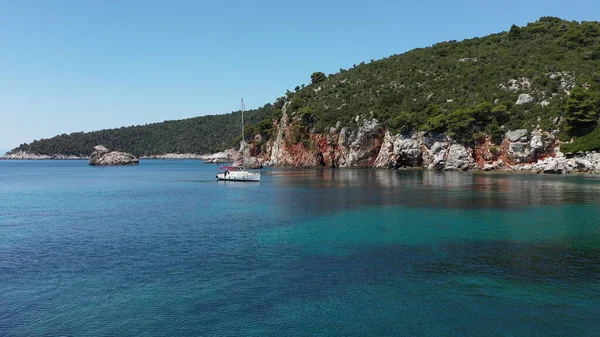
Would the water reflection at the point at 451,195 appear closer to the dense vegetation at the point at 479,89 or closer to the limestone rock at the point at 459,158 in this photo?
the dense vegetation at the point at 479,89

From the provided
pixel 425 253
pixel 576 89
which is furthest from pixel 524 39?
pixel 425 253

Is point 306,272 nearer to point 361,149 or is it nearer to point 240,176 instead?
point 240,176

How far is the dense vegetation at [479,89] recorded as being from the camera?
84.8 m

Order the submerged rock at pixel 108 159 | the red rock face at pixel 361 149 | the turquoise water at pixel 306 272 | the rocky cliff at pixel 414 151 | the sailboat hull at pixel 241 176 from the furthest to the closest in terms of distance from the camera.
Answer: the submerged rock at pixel 108 159 < the red rock face at pixel 361 149 < the rocky cliff at pixel 414 151 < the sailboat hull at pixel 241 176 < the turquoise water at pixel 306 272

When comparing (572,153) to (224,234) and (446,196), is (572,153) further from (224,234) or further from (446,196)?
(224,234)

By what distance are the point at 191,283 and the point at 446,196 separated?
118ft

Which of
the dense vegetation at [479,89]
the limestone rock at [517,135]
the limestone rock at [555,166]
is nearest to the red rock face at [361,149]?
the limestone rock at [517,135]

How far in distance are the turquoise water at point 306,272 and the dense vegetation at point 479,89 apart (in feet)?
173

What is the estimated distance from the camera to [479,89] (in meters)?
100

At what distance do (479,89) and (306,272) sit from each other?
92.9 meters

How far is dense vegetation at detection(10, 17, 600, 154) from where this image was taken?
8475cm

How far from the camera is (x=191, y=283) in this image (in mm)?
18594

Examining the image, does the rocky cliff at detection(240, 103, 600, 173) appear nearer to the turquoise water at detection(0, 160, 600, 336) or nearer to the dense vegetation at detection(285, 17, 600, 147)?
the dense vegetation at detection(285, 17, 600, 147)

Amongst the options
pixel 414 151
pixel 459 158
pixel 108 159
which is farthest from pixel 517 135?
pixel 108 159
